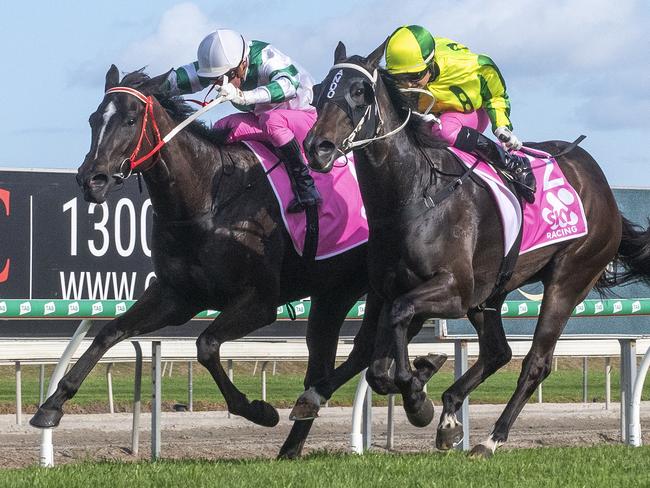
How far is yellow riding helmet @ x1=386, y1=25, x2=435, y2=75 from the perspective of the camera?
6.74 meters

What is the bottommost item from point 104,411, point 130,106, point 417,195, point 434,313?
point 104,411

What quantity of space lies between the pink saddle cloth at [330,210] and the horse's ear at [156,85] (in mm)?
553

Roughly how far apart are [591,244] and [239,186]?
210cm

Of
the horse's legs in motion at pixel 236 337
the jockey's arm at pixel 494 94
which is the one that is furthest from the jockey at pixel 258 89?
the jockey's arm at pixel 494 94

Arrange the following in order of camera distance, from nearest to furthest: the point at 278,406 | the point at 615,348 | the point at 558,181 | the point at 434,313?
the point at 434,313, the point at 558,181, the point at 615,348, the point at 278,406

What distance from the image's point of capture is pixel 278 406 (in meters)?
13.2

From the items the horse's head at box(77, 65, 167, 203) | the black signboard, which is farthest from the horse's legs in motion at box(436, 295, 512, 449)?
the black signboard

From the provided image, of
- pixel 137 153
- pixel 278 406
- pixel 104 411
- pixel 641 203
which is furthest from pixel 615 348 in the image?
pixel 137 153

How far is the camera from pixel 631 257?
8398 millimetres

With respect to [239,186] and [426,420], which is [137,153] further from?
[426,420]

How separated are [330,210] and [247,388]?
963 cm

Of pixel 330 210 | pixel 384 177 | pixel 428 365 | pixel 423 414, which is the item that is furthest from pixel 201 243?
pixel 423 414

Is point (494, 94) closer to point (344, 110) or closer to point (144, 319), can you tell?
point (344, 110)

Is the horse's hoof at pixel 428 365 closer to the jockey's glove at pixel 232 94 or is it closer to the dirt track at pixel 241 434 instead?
the jockey's glove at pixel 232 94
